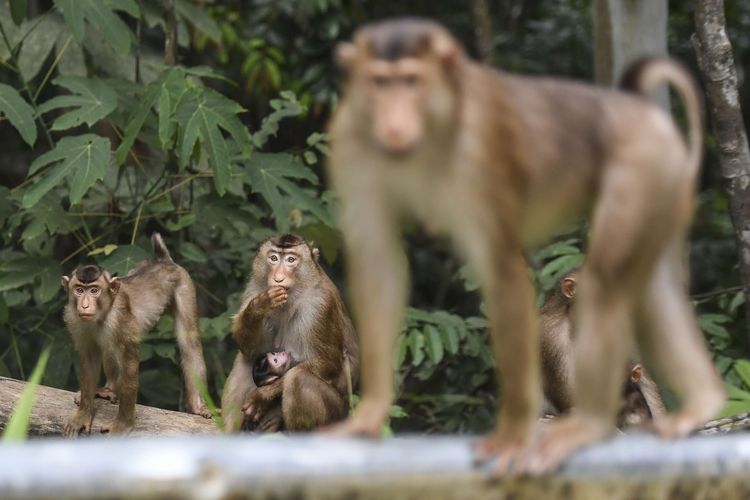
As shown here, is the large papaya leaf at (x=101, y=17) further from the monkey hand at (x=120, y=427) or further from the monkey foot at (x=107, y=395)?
the monkey hand at (x=120, y=427)

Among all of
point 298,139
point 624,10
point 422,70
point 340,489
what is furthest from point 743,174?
point 298,139

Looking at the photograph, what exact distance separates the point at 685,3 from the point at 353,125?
11.8 metres

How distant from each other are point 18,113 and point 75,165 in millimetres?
514

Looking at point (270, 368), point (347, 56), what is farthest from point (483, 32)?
point (347, 56)

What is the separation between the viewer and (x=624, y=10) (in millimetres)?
9000

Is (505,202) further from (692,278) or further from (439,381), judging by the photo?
(692,278)

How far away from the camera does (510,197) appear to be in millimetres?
3275

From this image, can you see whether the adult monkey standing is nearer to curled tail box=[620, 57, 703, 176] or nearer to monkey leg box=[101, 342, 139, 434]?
curled tail box=[620, 57, 703, 176]

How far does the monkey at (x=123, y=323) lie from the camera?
770 centimetres

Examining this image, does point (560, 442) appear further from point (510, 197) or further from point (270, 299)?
point (270, 299)

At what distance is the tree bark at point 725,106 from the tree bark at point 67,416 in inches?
143

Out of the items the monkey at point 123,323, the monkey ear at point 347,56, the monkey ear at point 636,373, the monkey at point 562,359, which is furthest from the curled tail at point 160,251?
the monkey ear at point 347,56

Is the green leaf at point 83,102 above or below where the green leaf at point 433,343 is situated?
above

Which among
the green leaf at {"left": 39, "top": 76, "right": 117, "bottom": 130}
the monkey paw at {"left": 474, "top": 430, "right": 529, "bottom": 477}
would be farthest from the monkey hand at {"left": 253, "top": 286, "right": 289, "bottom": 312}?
the monkey paw at {"left": 474, "top": 430, "right": 529, "bottom": 477}
